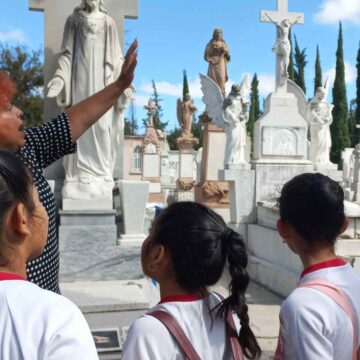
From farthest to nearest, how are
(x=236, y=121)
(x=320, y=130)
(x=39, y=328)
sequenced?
(x=320, y=130) < (x=236, y=121) < (x=39, y=328)

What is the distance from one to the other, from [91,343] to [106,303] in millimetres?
2634

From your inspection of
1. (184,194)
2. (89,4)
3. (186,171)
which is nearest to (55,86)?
(89,4)

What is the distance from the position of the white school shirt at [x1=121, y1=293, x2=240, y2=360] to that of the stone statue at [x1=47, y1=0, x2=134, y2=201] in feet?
10.5

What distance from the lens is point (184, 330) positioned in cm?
134

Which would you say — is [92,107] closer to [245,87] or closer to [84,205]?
[84,205]

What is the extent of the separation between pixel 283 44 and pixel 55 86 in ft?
19.0

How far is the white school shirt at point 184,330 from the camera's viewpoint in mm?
1284

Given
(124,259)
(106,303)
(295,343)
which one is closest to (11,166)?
(295,343)

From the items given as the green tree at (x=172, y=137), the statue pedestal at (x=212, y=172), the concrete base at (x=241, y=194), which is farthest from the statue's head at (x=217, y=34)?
the green tree at (x=172, y=137)

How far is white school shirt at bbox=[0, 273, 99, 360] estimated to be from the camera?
923 millimetres

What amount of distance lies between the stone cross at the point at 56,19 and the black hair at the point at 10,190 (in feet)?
13.1

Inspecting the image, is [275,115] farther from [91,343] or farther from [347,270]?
[91,343]

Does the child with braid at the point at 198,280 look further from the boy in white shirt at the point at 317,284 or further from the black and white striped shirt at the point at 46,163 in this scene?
the black and white striped shirt at the point at 46,163

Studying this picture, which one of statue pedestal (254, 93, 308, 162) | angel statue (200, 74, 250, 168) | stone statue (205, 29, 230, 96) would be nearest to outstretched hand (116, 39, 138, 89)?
statue pedestal (254, 93, 308, 162)
